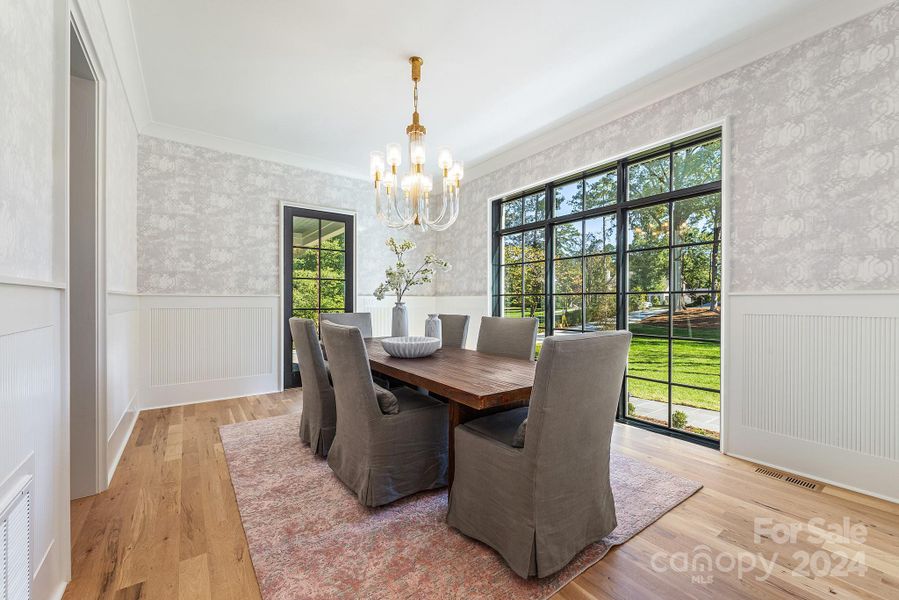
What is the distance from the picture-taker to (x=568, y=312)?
3734mm

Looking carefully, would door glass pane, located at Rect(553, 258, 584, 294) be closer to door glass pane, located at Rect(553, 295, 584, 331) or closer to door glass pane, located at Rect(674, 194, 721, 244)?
door glass pane, located at Rect(553, 295, 584, 331)

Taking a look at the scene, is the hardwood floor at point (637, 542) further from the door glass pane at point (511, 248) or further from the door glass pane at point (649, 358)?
the door glass pane at point (511, 248)

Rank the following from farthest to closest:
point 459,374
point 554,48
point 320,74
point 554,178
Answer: point 554,178
point 320,74
point 554,48
point 459,374

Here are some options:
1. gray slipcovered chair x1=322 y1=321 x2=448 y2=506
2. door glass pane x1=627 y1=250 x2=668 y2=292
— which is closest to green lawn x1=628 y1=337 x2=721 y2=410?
door glass pane x1=627 y1=250 x2=668 y2=292

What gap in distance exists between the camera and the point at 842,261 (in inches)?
84.1

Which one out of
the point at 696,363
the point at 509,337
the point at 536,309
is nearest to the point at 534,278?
the point at 536,309

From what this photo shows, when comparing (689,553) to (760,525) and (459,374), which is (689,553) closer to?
(760,525)

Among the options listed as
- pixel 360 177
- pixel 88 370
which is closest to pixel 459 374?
pixel 88 370

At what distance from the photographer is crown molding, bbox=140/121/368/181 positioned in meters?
3.66

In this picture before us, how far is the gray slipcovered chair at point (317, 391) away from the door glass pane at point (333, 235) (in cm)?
229

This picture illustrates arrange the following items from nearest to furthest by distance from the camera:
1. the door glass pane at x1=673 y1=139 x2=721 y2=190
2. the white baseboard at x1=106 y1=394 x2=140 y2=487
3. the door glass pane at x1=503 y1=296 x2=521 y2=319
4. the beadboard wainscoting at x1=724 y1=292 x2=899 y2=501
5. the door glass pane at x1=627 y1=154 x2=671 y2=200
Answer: the beadboard wainscoting at x1=724 y1=292 x2=899 y2=501 → the white baseboard at x1=106 y1=394 x2=140 y2=487 → the door glass pane at x1=673 y1=139 x2=721 y2=190 → the door glass pane at x1=627 y1=154 x2=671 y2=200 → the door glass pane at x1=503 y1=296 x2=521 y2=319

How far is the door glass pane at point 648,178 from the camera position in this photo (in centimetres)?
302

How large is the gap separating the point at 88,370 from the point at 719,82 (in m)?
4.21

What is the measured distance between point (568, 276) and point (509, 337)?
130 centimetres
